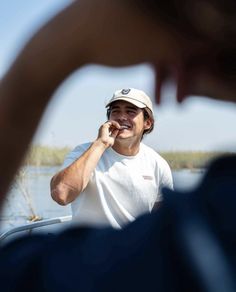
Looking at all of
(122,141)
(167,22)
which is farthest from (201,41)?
(122,141)

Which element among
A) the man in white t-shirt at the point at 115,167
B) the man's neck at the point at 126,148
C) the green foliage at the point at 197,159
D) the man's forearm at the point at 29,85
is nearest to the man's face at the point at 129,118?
the man in white t-shirt at the point at 115,167

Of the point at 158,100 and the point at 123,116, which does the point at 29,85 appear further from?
the point at 123,116

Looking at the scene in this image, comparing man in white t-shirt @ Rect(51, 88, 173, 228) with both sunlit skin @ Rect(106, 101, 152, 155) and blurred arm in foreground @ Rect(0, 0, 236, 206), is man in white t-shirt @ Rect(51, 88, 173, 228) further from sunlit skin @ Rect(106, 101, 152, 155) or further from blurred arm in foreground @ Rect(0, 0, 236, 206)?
blurred arm in foreground @ Rect(0, 0, 236, 206)

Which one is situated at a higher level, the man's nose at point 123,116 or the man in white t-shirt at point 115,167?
the man's nose at point 123,116

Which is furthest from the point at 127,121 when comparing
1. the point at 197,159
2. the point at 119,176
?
the point at 197,159

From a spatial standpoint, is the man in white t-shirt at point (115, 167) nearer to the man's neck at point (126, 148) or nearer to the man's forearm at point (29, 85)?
the man's neck at point (126, 148)

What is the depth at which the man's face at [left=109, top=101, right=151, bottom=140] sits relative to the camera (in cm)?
126

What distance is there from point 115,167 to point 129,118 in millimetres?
181

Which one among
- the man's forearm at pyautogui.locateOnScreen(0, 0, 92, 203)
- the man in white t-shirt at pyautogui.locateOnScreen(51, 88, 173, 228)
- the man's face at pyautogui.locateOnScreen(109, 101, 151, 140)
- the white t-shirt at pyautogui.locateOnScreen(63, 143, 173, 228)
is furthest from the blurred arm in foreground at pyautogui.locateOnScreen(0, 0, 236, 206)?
the man's face at pyautogui.locateOnScreen(109, 101, 151, 140)

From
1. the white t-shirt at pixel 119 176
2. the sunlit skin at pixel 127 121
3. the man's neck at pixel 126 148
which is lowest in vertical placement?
the white t-shirt at pixel 119 176

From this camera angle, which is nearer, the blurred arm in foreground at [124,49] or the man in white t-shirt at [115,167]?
the blurred arm in foreground at [124,49]

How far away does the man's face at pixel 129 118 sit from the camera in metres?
1.26

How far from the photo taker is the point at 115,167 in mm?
1479

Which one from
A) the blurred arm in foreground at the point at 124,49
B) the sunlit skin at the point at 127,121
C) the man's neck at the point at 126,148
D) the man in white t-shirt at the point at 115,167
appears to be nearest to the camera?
the blurred arm in foreground at the point at 124,49
